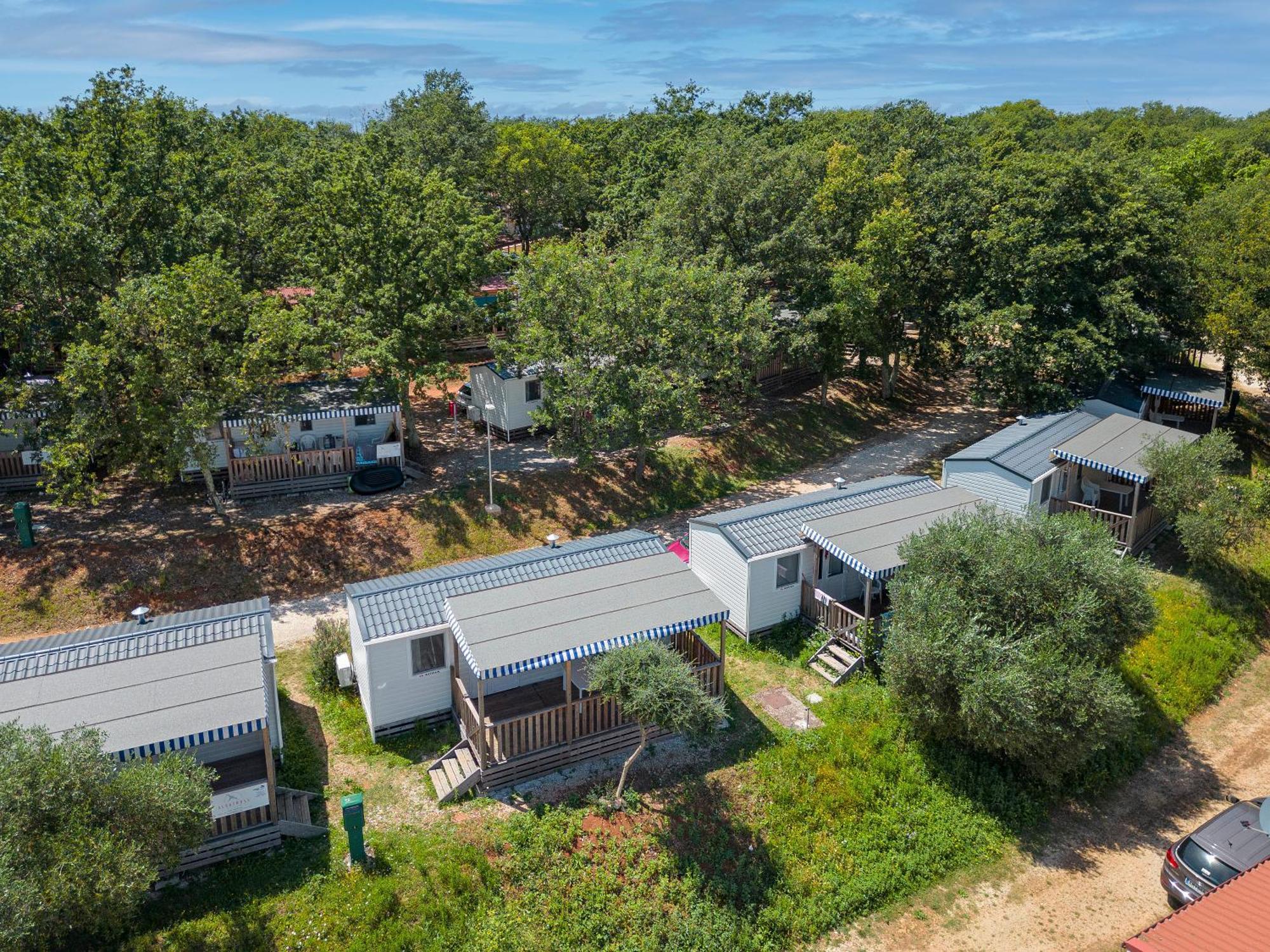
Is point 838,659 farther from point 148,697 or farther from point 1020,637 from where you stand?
point 148,697

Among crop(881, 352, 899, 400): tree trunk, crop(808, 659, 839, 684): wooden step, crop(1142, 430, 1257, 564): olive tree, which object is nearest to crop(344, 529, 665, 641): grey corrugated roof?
crop(808, 659, 839, 684): wooden step

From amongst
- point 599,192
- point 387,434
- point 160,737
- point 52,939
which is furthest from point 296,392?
point 599,192

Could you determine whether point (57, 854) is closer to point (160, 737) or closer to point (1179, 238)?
point (160, 737)

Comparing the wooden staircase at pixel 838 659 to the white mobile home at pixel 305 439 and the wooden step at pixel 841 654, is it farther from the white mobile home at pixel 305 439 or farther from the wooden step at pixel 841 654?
the white mobile home at pixel 305 439

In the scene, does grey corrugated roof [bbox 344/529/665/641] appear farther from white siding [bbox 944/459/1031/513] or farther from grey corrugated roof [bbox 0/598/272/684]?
white siding [bbox 944/459/1031/513]

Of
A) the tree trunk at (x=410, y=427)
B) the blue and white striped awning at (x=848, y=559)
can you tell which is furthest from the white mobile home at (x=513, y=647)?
the tree trunk at (x=410, y=427)
